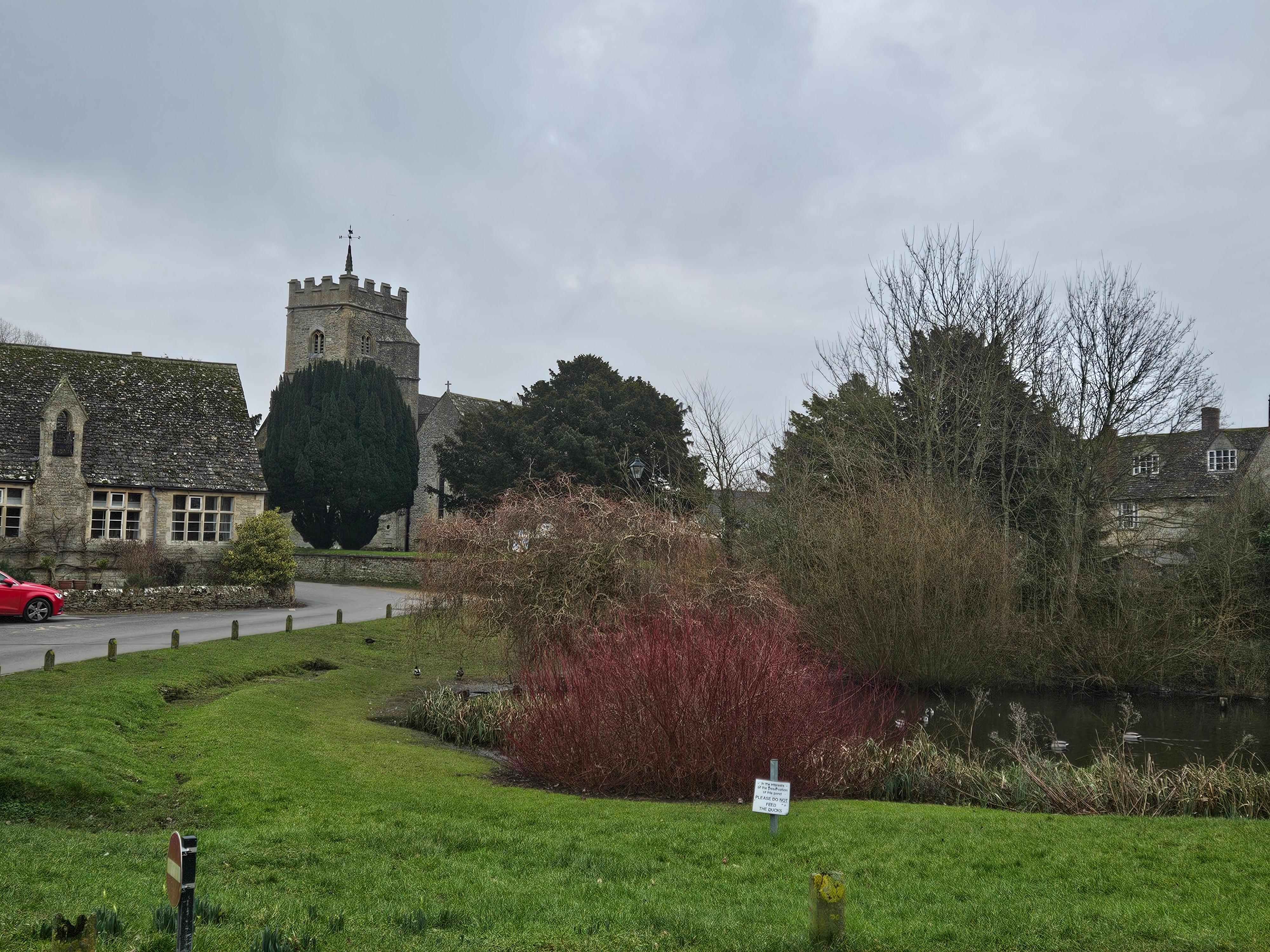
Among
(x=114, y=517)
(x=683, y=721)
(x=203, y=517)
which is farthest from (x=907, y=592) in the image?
(x=114, y=517)

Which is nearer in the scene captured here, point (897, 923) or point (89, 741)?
point (897, 923)

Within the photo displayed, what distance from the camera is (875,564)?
2334cm

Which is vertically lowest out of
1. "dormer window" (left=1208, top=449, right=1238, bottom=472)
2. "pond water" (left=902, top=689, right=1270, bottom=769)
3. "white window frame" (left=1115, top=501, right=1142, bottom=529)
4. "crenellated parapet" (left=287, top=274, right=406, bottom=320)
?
"pond water" (left=902, top=689, right=1270, bottom=769)

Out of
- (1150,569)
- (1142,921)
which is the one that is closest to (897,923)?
(1142,921)

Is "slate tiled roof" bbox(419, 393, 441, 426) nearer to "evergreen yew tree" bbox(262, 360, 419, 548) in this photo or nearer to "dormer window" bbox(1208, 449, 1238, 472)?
"evergreen yew tree" bbox(262, 360, 419, 548)

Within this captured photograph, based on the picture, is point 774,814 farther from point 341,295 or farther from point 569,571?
point 341,295

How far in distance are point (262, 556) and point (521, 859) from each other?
27470 millimetres

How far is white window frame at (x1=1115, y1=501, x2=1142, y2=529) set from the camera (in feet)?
94.5

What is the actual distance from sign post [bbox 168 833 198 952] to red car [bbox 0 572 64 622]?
23.5m

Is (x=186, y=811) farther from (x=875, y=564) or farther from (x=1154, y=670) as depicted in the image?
(x=1154, y=670)

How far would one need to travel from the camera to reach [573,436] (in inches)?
1826

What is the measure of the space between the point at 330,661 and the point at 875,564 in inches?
498

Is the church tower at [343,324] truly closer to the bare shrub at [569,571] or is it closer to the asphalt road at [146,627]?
the asphalt road at [146,627]

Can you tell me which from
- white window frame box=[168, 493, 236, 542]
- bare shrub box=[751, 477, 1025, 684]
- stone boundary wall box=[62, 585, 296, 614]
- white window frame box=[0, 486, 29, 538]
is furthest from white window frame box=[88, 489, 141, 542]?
bare shrub box=[751, 477, 1025, 684]
